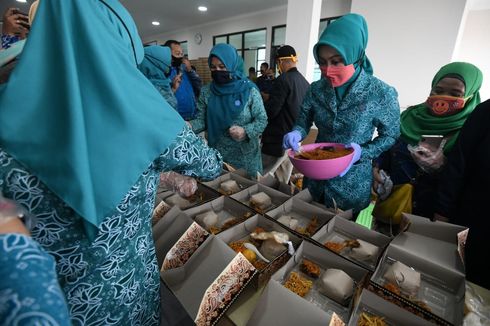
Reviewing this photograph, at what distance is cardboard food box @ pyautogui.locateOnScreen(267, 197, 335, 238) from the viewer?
39.9 inches

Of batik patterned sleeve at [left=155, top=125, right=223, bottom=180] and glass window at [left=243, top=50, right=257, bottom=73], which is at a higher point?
glass window at [left=243, top=50, right=257, bottom=73]

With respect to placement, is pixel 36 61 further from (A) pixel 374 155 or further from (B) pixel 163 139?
(A) pixel 374 155

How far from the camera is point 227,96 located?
1.77 meters

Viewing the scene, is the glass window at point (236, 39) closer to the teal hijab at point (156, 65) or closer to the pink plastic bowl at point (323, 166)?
the teal hijab at point (156, 65)

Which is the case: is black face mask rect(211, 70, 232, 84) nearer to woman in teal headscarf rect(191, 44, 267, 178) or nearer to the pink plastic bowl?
woman in teal headscarf rect(191, 44, 267, 178)

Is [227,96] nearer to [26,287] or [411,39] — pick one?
[26,287]

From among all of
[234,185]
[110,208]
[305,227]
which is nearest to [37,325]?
[110,208]

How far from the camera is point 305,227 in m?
1.05

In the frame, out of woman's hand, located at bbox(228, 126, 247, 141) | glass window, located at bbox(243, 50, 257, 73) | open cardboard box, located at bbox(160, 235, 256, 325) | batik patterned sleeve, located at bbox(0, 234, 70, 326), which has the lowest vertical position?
open cardboard box, located at bbox(160, 235, 256, 325)

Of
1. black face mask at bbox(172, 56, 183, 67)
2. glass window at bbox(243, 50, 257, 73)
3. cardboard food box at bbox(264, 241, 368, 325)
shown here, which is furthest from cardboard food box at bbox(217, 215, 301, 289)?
glass window at bbox(243, 50, 257, 73)

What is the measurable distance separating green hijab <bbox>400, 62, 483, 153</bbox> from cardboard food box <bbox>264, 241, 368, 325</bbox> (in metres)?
0.84

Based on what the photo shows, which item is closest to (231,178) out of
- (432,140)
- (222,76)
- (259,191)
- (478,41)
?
A: (259,191)

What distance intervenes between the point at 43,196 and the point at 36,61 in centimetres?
26

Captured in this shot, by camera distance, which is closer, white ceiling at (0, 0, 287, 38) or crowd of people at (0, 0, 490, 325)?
crowd of people at (0, 0, 490, 325)
